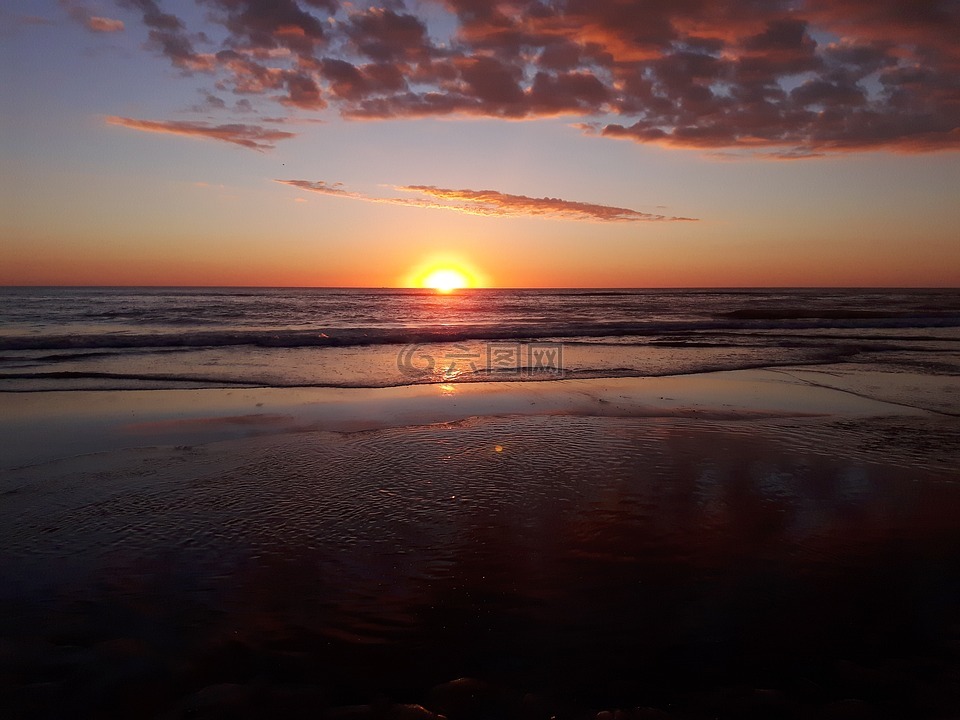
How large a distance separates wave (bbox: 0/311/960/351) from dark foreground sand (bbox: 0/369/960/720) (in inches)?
580

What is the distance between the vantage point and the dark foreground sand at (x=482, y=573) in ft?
9.70

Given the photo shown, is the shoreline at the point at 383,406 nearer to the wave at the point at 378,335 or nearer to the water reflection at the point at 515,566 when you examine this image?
the water reflection at the point at 515,566

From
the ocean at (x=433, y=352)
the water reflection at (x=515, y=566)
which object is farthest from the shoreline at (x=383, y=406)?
the water reflection at (x=515, y=566)

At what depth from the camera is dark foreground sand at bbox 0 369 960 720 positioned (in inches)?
116

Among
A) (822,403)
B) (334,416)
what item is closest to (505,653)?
(334,416)

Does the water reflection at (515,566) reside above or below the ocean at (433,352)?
below

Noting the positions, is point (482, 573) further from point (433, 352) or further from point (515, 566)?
point (433, 352)

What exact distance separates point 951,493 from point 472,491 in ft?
16.8

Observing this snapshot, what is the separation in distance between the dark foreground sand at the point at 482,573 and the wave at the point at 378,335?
1473 cm

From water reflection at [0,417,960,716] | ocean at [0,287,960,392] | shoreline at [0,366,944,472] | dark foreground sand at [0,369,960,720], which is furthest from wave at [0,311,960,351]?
water reflection at [0,417,960,716]

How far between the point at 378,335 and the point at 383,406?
51.7 ft

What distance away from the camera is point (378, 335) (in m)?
25.8

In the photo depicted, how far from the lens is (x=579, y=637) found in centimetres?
337

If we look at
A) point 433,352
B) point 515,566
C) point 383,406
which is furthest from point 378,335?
point 515,566
